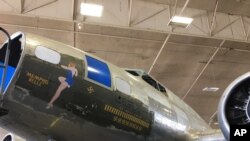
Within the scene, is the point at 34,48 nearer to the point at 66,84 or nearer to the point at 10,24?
the point at 66,84

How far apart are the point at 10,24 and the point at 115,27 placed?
13.0 ft

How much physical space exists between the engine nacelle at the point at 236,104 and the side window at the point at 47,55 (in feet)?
7.58

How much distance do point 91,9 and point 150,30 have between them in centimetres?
261

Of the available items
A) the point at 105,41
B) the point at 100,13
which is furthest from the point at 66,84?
the point at 105,41

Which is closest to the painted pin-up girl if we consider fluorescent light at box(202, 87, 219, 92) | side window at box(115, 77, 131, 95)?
side window at box(115, 77, 131, 95)

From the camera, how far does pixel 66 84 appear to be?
443 cm

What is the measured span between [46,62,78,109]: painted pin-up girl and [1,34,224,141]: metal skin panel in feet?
0.07

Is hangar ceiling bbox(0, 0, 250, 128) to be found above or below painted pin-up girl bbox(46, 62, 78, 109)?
above

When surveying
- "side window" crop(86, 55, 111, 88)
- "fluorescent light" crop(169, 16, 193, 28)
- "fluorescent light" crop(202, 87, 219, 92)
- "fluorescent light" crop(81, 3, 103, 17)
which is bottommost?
"side window" crop(86, 55, 111, 88)

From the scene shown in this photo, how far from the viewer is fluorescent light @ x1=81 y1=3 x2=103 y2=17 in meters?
11.7

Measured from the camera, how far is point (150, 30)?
43.4ft

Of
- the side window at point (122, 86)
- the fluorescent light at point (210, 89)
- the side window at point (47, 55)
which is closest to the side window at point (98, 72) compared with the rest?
the side window at point (122, 86)

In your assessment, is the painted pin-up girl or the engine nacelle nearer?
the painted pin-up girl

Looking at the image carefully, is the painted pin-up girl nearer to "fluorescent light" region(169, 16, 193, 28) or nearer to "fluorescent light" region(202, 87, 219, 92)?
"fluorescent light" region(169, 16, 193, 28)
